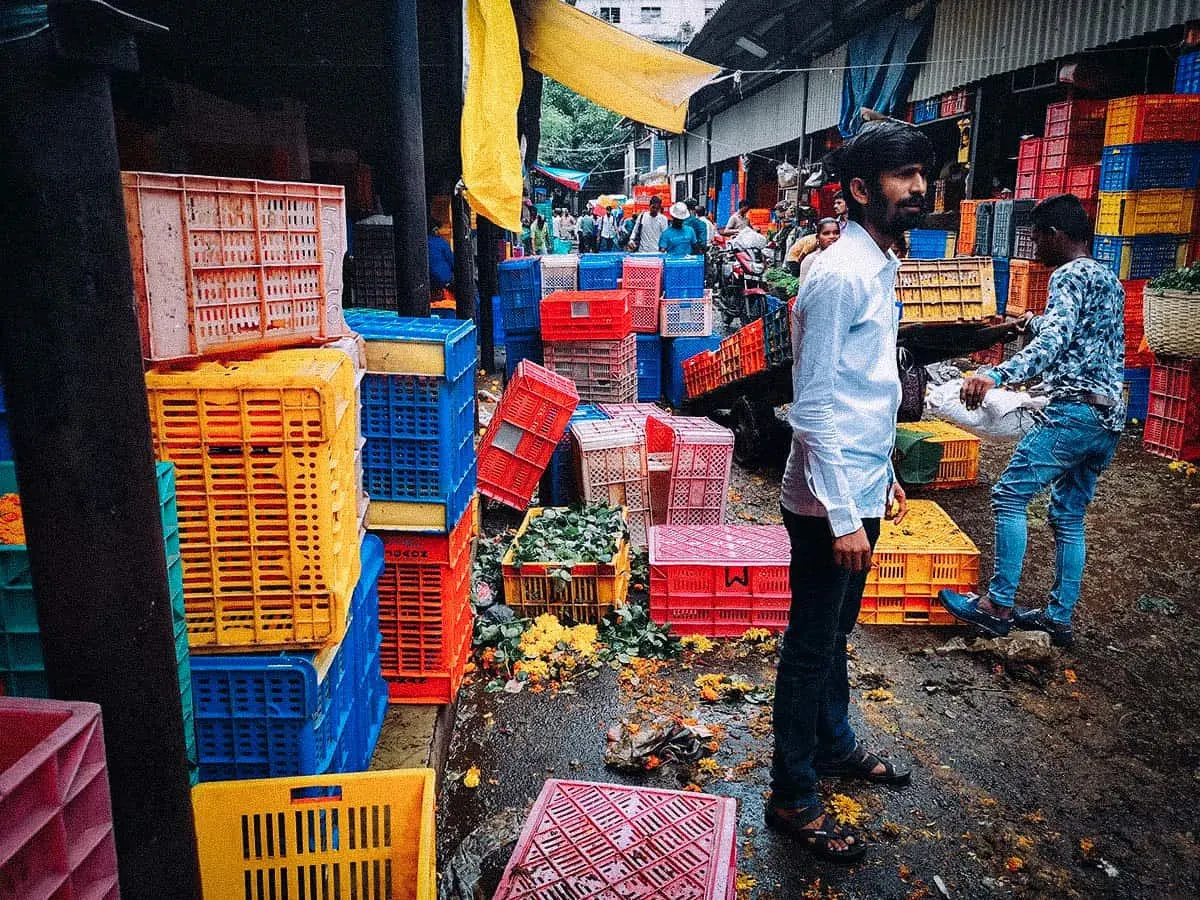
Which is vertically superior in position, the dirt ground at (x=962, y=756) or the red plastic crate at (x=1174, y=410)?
the red plastic crate at (x=1174, y=410)

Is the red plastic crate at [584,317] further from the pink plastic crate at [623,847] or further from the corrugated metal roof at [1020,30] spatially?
the corrugated metal roof at [1020,30]

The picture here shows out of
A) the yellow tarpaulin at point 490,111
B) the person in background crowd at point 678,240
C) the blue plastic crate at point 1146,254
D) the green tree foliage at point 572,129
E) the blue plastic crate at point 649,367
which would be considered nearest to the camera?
the yellow tarpaulin at point 490,111

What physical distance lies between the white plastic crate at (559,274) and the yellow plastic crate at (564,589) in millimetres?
5457

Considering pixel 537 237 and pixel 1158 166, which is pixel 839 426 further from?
pixel 537 237

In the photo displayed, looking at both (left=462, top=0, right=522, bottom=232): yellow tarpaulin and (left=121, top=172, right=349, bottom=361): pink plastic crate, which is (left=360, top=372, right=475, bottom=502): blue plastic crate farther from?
(left=462, top=0, right=522, bottom=232): yellow tarpaulin

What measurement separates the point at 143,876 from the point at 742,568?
3.74 m

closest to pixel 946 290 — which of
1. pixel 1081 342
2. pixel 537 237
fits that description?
pixel 1081 342

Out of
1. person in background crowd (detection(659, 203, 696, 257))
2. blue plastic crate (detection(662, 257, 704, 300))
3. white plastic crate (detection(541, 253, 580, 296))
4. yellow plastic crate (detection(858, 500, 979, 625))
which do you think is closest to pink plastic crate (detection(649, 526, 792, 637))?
yellow plastic crate (detection(858, 500, 979, 625))

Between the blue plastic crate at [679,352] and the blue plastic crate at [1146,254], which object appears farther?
the blue plastic crate at [679,352]

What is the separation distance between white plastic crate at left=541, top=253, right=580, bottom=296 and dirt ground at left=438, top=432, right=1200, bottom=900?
6.16 meters

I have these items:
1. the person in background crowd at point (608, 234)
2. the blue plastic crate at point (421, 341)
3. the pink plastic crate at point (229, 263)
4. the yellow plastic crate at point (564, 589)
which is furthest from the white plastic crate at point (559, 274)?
the person in background crowd at point (608, 234)

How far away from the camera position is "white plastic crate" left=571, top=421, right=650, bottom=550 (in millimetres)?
6430

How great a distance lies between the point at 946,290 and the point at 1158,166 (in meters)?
4.08

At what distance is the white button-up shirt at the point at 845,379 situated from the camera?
9.44 ft
